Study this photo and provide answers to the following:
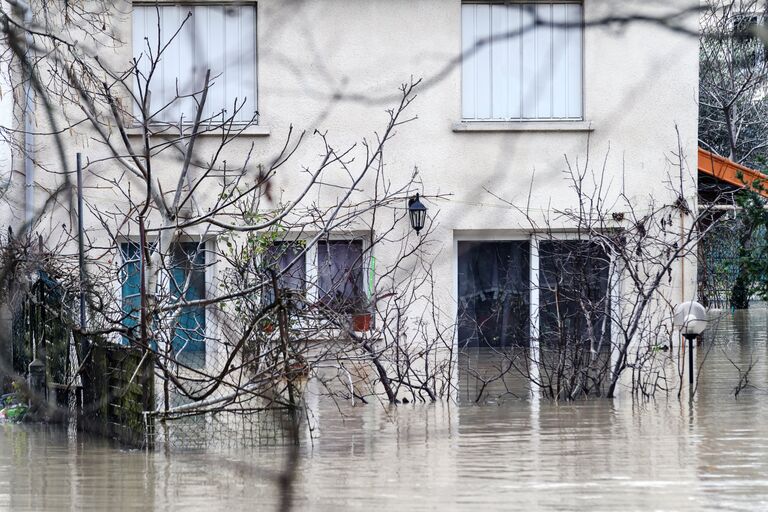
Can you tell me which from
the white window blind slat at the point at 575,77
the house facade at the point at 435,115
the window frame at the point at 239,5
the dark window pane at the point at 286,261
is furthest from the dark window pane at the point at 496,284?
the window frame at the point at 239,5

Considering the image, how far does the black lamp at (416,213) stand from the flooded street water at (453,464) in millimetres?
2421

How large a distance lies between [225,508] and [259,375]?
5.73ft

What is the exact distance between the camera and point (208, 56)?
13297 mm

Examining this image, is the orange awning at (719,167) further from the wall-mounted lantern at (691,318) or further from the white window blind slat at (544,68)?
the wall-mounted lantern at (691,318)

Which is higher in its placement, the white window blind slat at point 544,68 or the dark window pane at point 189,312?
the white window blind slat at point 544,68

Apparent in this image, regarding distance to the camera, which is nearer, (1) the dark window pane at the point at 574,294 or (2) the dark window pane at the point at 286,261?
(2) the dark window pane at the point at 286,261

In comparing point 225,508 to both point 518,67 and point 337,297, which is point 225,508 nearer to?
point 337,297

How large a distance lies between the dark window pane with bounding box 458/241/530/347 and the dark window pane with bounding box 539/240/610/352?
0.25 meters

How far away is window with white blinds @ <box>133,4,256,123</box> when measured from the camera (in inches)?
520

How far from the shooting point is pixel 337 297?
1108cm

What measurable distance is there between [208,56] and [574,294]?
16.2 feet

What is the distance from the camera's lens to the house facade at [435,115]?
13.1m

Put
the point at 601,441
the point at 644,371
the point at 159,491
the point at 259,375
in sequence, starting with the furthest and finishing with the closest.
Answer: the point at 644,371, the point at 601,441, the point at 259,375, the point at 159,491

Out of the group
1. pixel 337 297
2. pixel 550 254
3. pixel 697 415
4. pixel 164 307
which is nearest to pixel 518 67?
pixel 550 254
